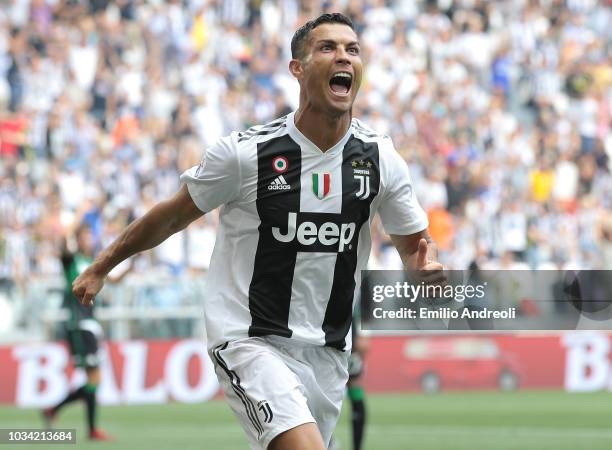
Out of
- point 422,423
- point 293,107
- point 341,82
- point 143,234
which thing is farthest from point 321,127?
point 293,107

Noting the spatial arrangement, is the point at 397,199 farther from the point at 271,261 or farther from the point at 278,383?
the point at 278,383

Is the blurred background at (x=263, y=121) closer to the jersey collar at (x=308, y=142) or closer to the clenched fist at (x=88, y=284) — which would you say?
the jersey collar at (x=308, y=142)

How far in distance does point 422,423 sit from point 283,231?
390 inches

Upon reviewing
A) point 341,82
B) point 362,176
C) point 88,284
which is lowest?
point 88,284

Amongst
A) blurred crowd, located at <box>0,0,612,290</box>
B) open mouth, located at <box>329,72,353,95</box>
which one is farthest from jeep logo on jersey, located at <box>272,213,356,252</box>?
blurred crowd, located at <box>0,0,612,290</box>

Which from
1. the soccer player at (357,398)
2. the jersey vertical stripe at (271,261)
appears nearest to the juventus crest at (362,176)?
the jersey vertical stripe at (271,261)

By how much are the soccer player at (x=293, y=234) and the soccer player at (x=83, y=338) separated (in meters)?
7.64

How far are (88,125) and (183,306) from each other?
5.19 meters

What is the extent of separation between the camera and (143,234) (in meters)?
6.77

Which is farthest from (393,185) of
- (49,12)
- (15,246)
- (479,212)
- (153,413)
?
(49,12)

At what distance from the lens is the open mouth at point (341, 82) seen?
21.8 ft

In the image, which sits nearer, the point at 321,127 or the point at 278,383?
the point at 278,383

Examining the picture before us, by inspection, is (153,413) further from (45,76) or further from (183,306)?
(45,76)

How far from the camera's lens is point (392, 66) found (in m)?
26.9
